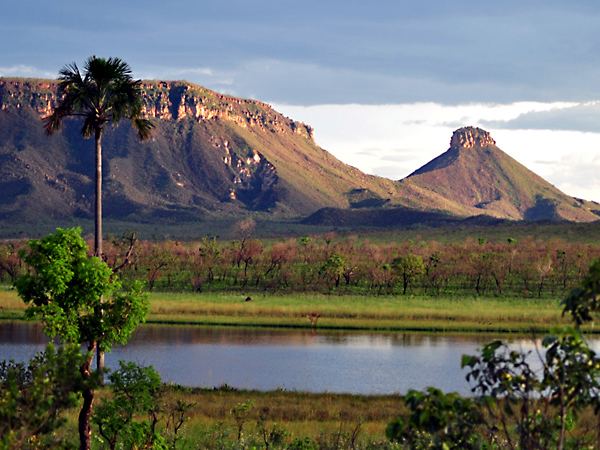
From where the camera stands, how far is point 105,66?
3180 cm

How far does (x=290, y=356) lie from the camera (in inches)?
2272

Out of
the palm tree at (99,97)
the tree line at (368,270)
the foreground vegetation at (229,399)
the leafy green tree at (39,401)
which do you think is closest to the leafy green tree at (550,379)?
the foreground vegetation at (229,399)

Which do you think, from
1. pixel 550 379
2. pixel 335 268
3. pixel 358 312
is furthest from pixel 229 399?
pixel 335 268

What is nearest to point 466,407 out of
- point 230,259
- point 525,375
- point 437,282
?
point 525,375

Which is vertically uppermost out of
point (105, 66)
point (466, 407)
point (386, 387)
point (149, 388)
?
point (105, 66)

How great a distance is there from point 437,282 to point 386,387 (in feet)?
223

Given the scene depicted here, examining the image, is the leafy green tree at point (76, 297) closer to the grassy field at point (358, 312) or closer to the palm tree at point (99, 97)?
the palm tree at point (99, 97)

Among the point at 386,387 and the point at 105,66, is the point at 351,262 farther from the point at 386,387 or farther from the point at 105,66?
the point at 105,66

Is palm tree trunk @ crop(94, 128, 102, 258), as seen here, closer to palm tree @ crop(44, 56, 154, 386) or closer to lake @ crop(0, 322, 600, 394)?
palm tree @ crop(44, 56, 154, 386)

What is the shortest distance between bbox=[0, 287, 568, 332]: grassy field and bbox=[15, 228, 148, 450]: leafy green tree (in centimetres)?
4467

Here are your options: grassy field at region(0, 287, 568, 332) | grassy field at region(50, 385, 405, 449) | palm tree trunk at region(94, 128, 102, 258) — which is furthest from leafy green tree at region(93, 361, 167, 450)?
grassy field at region(0, 287, 568, 332)

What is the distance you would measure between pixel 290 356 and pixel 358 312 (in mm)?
24637

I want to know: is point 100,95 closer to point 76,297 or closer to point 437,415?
point 76,297

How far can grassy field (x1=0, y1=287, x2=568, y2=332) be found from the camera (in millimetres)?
74938
